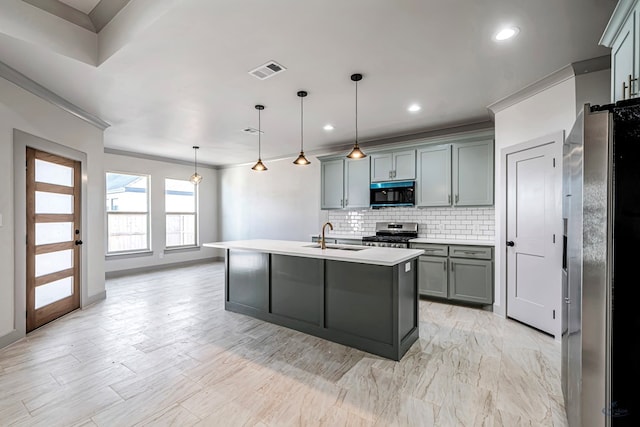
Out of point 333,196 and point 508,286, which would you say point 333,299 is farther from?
point 333,196

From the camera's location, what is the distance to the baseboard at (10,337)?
2904 mm

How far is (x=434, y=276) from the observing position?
4.41 m

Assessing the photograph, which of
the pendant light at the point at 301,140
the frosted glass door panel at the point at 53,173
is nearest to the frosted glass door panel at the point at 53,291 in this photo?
the frosted glass door panel at the point at 53,173

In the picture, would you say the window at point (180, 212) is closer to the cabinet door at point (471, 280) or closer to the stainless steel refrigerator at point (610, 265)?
the cabinet door at point (471, 280)

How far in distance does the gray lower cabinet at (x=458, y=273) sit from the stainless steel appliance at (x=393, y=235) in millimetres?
262

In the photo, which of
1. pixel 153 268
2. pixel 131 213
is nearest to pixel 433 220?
pixel 153 268

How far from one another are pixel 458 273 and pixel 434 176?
1.52 metres

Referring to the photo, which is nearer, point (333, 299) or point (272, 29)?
point (272, 29)

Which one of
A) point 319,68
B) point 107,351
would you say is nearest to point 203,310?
point 107,351

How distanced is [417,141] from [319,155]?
2209 millimetres

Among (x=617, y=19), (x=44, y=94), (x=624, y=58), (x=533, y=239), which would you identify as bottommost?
(x=533, y=239)

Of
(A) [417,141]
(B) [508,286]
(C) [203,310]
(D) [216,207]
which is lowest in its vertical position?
(C) [203,310]

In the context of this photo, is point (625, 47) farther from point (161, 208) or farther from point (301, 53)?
point (161, 208)

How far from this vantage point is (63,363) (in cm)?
266
